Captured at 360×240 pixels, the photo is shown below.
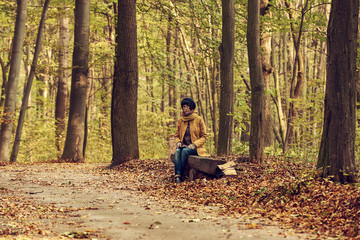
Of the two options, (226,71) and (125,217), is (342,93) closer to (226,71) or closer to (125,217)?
(125,217)

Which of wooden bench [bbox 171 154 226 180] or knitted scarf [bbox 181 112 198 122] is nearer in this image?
wooden bench [bbox 171 154 226 180]

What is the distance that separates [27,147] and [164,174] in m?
15.2

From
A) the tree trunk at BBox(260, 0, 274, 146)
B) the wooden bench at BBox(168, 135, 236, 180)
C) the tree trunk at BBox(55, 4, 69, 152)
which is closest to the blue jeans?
the wooden bench at BBox(168, 135, 236, 180)

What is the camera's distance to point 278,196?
291 inches

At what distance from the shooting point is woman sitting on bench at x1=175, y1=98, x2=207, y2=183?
412 inches

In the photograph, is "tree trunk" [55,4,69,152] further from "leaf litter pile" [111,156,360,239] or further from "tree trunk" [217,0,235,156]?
"leaf litter pile" [111,156,360,239]

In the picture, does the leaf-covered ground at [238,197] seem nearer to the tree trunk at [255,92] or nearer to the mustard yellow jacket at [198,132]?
the tree trunk at [255,92]

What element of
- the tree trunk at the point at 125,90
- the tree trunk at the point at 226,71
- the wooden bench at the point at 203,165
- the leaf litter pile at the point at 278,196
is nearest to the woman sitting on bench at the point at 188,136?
the wooden bench at the point at 203,165

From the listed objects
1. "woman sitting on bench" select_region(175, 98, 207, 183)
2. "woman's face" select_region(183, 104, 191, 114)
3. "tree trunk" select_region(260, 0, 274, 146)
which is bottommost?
"woman sitting on bench" select_region(175, 98, 207, 183)

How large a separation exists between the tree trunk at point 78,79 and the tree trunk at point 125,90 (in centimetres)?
365

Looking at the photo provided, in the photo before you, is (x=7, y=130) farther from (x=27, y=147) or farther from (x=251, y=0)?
(x=251, y=0)

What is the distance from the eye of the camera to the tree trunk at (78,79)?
17486 millimetres

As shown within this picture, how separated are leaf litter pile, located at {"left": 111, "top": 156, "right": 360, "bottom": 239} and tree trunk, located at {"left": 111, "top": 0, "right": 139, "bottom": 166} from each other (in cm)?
288

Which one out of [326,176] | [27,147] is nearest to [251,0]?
[326,176]
